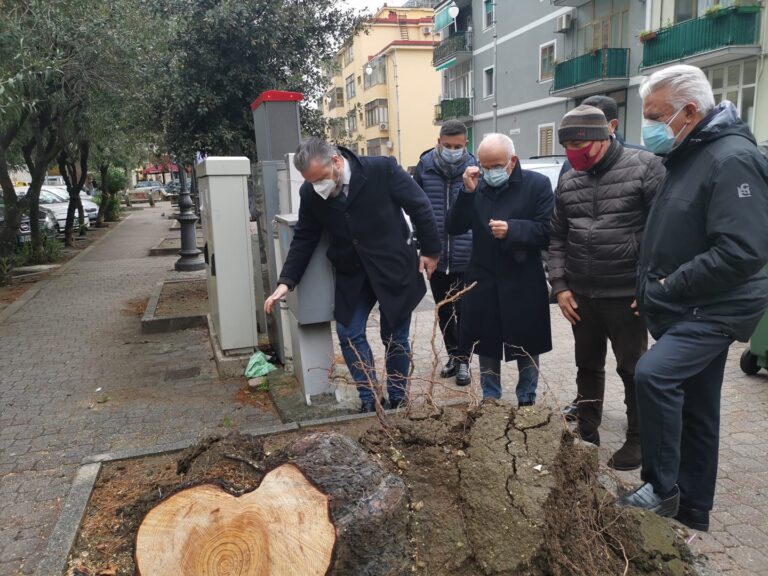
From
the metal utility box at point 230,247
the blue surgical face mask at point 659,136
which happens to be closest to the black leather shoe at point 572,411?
the blue surgical face mask at point 659,136

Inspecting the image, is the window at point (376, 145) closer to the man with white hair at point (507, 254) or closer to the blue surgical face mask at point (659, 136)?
the man with white hair at point (507, 254)

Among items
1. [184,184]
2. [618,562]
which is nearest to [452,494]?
[618,562]

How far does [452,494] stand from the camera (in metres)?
2.64

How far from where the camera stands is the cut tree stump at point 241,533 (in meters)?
2.20

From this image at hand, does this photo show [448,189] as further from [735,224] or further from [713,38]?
[713,38]

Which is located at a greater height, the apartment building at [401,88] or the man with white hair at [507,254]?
the apartment building at [401,88]

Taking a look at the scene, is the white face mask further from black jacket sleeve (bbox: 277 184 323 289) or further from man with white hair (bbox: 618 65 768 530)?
man with white hair (bbox: 618 65 768 530)

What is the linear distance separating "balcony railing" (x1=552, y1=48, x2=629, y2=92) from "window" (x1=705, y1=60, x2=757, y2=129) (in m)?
3.46

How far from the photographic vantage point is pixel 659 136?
2906mm

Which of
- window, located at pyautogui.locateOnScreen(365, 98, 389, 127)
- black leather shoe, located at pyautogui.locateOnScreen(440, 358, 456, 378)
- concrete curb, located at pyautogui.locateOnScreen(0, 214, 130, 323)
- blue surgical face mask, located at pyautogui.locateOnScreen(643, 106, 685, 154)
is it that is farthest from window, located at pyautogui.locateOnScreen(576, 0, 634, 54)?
window, located at pyautogui.locateOnScreen(365, 98, 389, 127)

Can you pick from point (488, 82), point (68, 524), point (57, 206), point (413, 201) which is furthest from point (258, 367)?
point (488, 82)

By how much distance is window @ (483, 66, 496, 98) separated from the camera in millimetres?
32438

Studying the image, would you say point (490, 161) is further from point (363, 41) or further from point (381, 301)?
point (363, 41)

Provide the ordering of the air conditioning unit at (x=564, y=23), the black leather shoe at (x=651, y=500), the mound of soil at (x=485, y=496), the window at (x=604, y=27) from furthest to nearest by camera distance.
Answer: the air conditioning unit at (x=564, y=23), the window at (x=604, y=27), the black leather shoe at (x=651, y=500), the mound of soil at (x=485, y=496)
